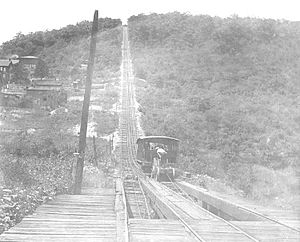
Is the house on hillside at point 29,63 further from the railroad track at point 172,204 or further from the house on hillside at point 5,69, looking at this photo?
the railroad track at point 172,204

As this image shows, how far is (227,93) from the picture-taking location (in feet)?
163

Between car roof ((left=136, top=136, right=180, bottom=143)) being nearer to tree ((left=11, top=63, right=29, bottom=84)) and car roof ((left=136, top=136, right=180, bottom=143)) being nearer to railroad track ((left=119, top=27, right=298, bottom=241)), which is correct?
railroad track ((left=119, top=27, right=298, bottom=241))

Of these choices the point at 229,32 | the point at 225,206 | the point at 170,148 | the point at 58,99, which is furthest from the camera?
the point at 229,32

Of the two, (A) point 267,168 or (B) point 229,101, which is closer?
(A) point 267,168

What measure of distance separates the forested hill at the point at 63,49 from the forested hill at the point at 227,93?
4.77m

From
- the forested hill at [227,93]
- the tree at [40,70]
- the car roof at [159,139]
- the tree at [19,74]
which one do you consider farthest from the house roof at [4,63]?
the car roof at [159,139]

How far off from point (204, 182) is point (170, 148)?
3.65 meters

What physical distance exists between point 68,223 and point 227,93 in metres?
43.5

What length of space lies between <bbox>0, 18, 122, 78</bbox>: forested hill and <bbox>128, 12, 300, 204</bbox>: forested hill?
4.77 meters

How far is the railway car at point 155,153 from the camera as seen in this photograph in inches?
806

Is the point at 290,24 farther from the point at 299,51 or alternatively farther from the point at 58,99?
the point at 58,99

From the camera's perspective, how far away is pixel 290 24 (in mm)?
66188

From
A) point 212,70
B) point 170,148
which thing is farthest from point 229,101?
point 170,148

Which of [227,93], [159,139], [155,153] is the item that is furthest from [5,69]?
[155,153]
